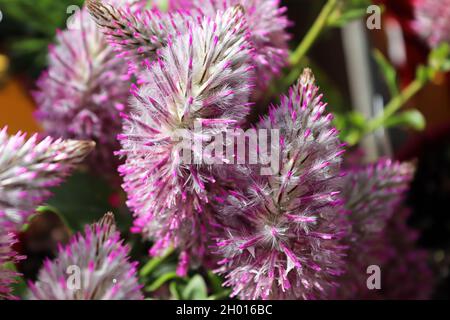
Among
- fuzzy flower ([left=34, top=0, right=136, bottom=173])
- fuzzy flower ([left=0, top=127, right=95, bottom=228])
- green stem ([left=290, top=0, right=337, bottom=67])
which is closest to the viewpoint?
fuzzy flower ([left=0, top=127, right=95, bottom=228])

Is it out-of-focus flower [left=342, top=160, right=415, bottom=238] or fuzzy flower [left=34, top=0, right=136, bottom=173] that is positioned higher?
fuzzy flower [left=34, top=0, right=136, bottom=173]

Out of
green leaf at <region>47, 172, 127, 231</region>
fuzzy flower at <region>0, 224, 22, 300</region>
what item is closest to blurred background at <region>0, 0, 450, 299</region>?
green leaf at <region>47, 172, 127, 231</region>

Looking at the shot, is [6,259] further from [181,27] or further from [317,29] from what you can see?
[317,29]

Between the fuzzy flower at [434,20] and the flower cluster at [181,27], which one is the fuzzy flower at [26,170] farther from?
the fuzzy flower at [434,20]

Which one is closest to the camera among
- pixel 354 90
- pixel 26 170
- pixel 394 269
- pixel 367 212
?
pixel 26 170

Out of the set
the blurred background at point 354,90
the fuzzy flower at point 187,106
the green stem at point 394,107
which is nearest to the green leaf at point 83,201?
the blurred background at point 354,90

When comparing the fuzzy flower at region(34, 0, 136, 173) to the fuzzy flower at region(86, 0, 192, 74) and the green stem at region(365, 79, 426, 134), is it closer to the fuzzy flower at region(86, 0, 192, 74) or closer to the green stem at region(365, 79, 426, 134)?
the fuzzy flower at region(86, 0, 192, 74)

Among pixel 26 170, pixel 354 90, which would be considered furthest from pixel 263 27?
pixel 354 90
